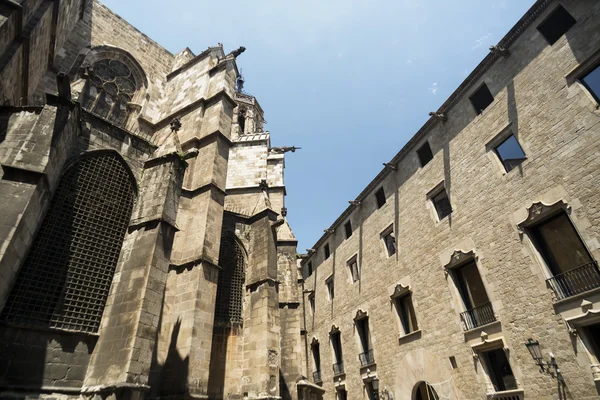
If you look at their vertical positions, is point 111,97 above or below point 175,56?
below

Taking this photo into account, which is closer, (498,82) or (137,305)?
(137,305)

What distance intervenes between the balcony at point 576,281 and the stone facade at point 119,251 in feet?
24.8

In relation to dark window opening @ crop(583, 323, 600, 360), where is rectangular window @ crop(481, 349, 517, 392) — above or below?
below

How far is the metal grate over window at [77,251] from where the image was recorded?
19.9 feet

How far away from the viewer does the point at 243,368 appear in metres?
9.60

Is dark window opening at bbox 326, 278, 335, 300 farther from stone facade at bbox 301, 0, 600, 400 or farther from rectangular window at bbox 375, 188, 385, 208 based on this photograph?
rectangular window at bbox 375, 188, 385, 208

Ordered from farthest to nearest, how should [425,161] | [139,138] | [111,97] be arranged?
1. [111,97]
2. [425,161]
3. [139,138]

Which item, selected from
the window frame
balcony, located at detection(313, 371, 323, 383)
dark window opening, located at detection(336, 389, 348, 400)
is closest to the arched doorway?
dark window opening, located at detection(336, 389, 348, 400)

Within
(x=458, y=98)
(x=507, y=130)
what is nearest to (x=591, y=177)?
(x=507, y=130)

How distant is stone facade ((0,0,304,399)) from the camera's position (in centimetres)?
561

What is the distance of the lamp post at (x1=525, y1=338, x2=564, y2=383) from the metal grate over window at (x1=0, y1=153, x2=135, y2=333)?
989cm

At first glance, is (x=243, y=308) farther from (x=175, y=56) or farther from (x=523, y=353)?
(x=175, y=56)

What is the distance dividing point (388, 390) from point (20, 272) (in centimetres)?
1189

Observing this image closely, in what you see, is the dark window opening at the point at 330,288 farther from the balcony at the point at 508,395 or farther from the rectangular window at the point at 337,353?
the balcony at the point at 508,395
